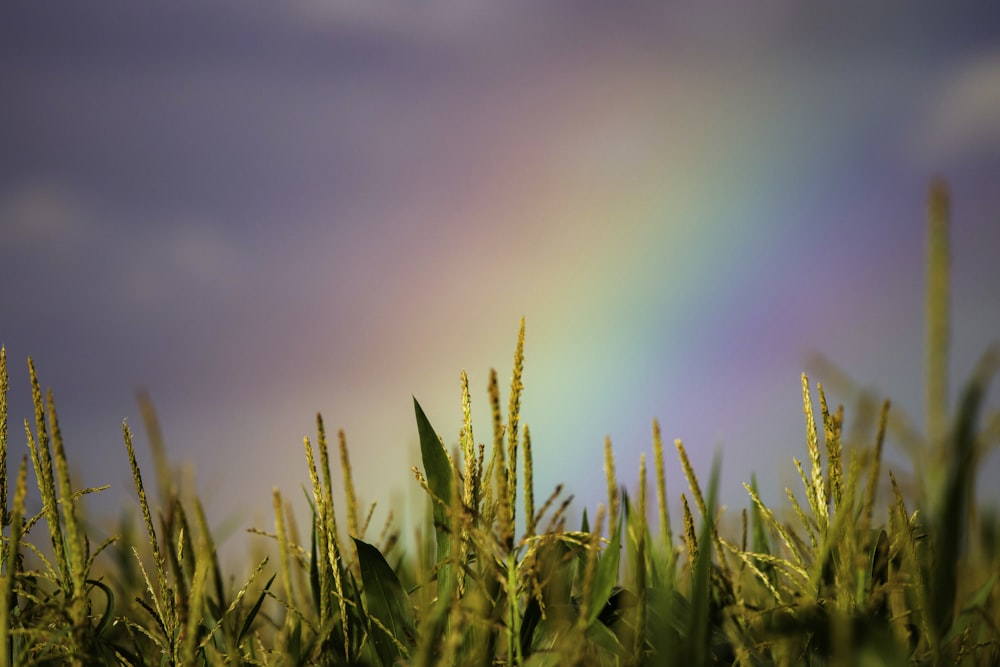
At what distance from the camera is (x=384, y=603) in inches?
53.0

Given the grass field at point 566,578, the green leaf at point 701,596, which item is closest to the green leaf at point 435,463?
the grass field at point 566,578

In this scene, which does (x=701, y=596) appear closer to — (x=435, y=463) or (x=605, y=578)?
(x=605, y=578)

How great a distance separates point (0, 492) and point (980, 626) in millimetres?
1714

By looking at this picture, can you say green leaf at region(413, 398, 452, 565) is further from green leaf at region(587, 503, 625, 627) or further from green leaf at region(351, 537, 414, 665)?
green leaf at region(587, 503, 625, 627)

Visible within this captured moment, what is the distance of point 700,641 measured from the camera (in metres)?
0.86

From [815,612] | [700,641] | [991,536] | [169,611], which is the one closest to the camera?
[700,641]

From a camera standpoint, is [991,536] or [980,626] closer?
[980,626]

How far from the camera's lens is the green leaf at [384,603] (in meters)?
1.30

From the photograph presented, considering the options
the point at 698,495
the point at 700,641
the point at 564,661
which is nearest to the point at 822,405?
the point at 698,495

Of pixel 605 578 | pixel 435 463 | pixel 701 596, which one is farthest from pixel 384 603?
pixel 701 596

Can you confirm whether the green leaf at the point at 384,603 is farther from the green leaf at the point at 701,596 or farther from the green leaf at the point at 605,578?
the green leaf at the point at 701,596

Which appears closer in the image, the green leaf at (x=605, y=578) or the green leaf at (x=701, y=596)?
the green leaf at (x=701, y=596)

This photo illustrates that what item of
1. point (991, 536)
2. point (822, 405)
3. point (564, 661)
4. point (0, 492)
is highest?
point (822, 405)

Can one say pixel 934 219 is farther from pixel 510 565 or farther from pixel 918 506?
pixel 918 506
